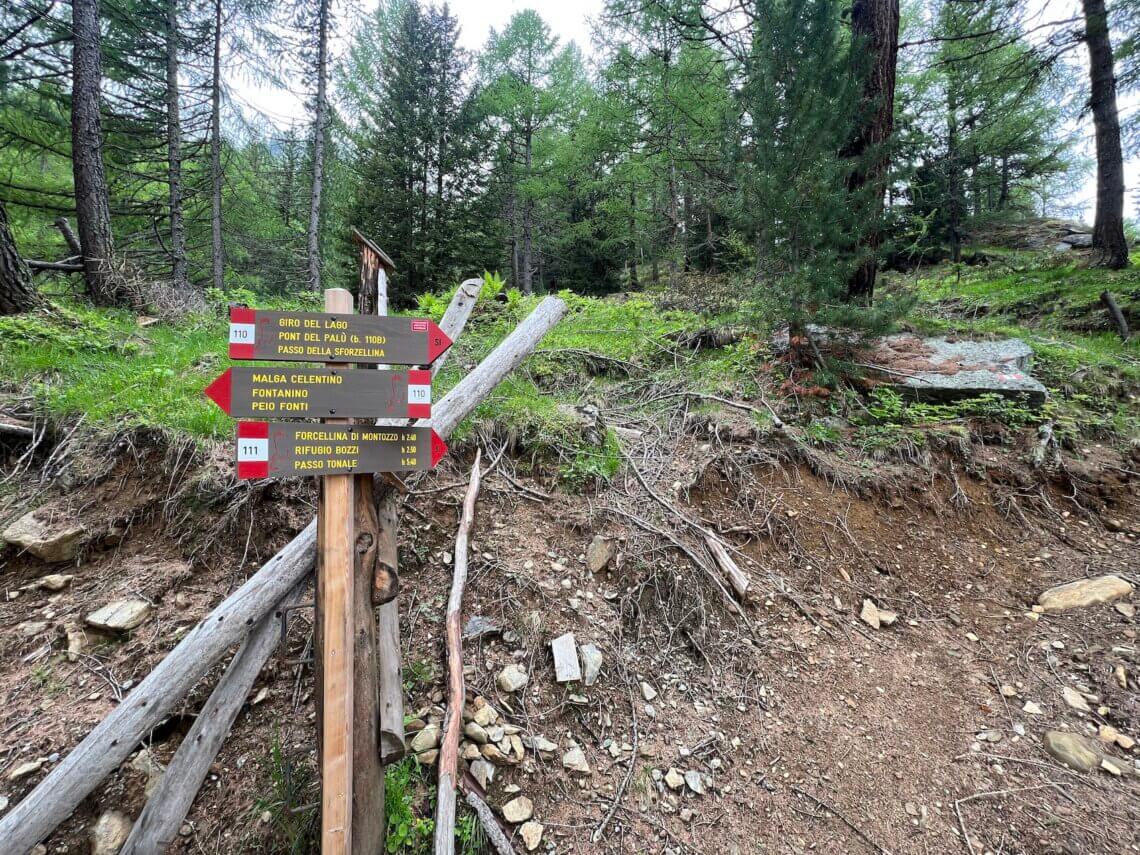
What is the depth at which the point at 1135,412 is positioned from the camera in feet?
14.3

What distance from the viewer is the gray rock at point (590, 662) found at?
2590 millimetres

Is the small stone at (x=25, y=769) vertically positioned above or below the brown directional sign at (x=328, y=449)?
below

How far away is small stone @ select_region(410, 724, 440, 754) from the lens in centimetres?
220

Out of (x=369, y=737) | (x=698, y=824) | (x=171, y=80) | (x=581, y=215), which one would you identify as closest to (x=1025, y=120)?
(x=581, y=215)

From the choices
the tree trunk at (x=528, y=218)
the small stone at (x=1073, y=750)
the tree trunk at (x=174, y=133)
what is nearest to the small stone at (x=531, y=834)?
the small stone at (x=1073, y=750)

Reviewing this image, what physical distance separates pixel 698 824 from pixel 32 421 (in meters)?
4.84

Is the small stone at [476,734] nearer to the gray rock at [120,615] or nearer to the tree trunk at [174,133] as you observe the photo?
the gray rock at [120,615]

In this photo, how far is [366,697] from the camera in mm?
1860

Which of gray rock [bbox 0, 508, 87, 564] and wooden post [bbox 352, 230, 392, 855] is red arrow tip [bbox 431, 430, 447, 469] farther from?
gray rock [bbox 0, 508, 87, 564]

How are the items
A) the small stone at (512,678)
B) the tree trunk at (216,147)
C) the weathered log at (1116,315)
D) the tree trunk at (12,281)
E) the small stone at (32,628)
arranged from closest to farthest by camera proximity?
the small stone at (32,628), the small stone at (512,678), the tree trunk at (12,281), the weathered log at (1116,315), the tree trunk at (216,147)

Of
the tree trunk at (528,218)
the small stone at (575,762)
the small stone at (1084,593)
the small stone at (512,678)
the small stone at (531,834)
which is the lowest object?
the small stone at (531,834)

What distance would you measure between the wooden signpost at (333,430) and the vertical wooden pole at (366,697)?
1.8 inches

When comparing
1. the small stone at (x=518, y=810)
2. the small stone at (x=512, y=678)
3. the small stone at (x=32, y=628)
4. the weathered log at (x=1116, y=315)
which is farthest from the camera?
the weathered log at (x=1116, y=315)

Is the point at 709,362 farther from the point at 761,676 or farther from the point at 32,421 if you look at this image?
the point at 32,421
